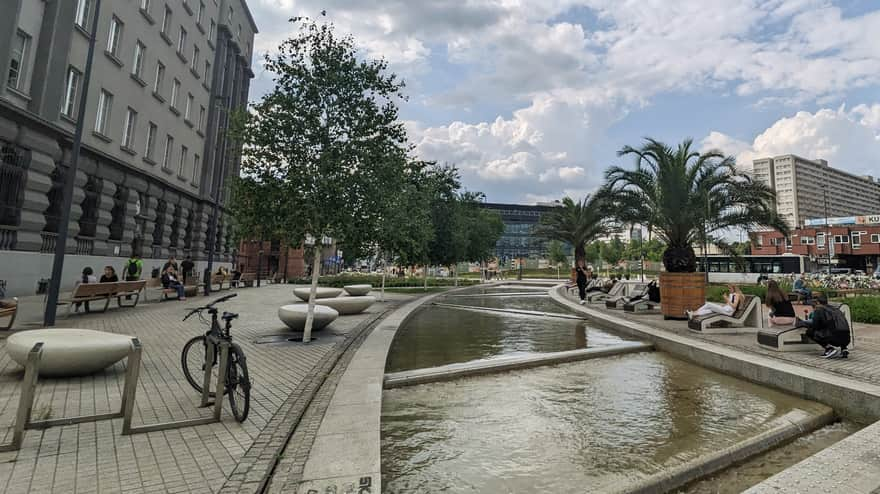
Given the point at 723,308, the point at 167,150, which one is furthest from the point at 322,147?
the point at 167,150

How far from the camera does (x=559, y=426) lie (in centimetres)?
438

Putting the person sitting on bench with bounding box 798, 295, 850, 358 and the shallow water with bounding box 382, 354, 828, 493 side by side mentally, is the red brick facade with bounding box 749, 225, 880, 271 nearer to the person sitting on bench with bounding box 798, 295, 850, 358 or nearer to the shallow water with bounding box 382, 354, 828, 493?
the person sitting on bench with bounding box 798, 295, 850, 358

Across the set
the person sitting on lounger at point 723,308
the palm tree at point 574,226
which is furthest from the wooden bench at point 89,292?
the palm tree at point 574,226

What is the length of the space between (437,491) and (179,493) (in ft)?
5.87

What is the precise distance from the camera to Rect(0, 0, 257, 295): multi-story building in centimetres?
1470

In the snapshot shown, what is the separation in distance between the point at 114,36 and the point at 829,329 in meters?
28.9

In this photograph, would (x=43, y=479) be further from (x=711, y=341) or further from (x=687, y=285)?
(x=687, y=285)

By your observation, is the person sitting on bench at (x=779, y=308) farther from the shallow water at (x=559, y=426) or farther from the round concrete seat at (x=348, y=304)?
the round concrete seat at (x=348, y=304)

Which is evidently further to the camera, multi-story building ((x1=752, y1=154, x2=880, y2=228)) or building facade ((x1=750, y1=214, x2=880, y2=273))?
multi-story building ((x1=752, y1=154, x2=880, y2=228))

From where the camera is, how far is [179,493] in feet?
9.35

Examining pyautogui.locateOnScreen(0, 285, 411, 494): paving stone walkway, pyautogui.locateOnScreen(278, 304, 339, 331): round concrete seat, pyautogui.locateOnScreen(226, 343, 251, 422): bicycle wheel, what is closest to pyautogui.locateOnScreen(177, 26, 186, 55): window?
pyautogui.locateOnScreen(278, 304, 339, 331): round concrete seat

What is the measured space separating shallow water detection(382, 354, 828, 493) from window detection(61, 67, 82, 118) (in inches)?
807

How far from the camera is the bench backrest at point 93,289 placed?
1082cm

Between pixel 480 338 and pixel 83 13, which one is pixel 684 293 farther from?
pixel 83 13
